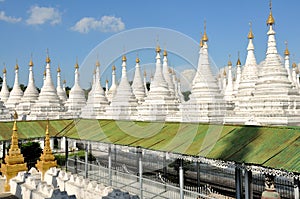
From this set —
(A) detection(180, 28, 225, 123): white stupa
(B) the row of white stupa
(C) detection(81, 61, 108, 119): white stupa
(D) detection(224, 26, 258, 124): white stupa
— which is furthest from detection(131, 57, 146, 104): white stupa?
(D) detection(224, 26, 258, 124): white stupa

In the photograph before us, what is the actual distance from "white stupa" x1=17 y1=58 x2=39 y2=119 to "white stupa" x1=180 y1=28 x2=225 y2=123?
62.5 feet

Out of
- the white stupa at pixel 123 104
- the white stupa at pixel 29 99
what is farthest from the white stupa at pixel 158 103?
the white stupa at pixel 29 99

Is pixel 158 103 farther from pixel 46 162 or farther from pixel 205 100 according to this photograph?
pixel 46 162

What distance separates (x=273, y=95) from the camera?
2030 centimetres

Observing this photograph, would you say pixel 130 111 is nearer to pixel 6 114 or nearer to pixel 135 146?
pixel 6 114

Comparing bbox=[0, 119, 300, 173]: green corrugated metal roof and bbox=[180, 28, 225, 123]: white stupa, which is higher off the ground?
bbox=[180, 28, 225, 123]: white stupa

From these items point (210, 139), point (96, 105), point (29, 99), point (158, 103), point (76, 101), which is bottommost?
point (210, 139)

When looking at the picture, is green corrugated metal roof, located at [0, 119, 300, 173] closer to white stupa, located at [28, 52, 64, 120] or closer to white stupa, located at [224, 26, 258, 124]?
white stupa, located at [224, 26, 258, 124]

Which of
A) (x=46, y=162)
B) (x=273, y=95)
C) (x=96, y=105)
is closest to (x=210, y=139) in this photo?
(x=273, y=95)

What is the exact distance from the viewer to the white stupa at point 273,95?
1919 cm

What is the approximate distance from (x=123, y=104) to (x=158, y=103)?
16.2 feet

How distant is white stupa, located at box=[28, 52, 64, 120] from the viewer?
33.2 m

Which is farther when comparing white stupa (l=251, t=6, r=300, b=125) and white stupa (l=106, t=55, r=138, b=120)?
white stupa (l=106, t=55, r=138, b=120)

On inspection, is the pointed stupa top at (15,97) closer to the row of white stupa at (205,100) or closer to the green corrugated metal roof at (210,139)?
the row of white stupa at (205,100)
